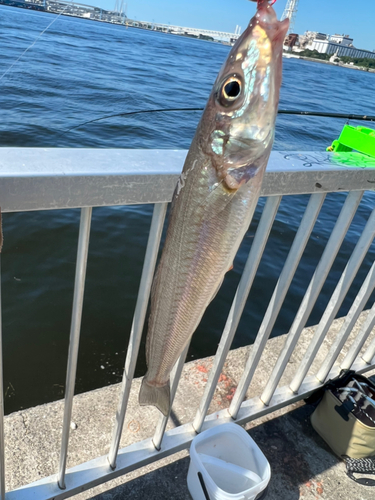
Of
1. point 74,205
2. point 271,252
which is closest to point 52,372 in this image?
point 74,205

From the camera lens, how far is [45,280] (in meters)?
6.45

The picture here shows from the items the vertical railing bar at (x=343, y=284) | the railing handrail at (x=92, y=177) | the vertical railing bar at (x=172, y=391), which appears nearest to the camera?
the railing handrail at (x=92, y=177)

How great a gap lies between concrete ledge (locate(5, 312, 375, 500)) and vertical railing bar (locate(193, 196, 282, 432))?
0.35m

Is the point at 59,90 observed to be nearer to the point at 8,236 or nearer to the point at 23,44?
the point at 23,44

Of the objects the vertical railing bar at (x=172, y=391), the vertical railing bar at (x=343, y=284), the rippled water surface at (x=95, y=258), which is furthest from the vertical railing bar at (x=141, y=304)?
the rippled water surface at (x=95, y=258)

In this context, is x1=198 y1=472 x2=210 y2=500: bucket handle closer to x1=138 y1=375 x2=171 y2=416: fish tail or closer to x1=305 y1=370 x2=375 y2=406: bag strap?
x1=138 y1=375 x2=171 y2=416: fish tail

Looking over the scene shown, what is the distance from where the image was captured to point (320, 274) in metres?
1.96

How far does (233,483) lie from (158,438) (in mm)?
457

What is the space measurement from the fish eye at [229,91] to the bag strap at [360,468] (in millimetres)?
2430

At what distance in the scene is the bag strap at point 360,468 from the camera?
7.57ft

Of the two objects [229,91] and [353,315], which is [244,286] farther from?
[229,91]

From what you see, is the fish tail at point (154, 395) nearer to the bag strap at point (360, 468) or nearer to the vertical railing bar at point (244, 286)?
the vertical railing bar at point (244, 286)

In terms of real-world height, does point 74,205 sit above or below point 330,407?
above

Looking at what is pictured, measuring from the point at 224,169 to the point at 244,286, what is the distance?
1.02 m
